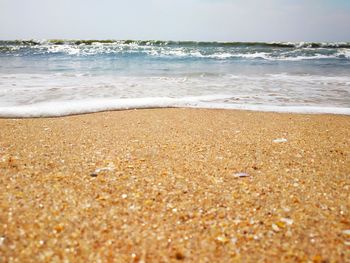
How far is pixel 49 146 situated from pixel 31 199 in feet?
4.57

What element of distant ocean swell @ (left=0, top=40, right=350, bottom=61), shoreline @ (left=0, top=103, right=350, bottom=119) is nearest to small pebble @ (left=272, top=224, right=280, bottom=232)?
shoreline @ (left=0, top=103, right=350, bottom=119)

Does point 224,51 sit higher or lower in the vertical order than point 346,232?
higher

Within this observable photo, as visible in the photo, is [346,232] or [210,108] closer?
[346,232]

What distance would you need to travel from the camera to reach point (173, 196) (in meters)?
2.32

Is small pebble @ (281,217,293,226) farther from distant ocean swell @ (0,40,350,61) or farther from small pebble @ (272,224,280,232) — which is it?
distant ocean swell @ (0,40,350,61)

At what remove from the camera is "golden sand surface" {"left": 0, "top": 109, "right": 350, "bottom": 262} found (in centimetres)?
175

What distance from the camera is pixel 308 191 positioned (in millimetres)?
2424

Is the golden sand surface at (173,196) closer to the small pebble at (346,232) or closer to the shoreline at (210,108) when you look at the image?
the small pebble at (346,232)

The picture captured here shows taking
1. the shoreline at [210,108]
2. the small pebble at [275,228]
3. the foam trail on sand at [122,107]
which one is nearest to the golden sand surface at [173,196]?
the small pebble at [275,228]

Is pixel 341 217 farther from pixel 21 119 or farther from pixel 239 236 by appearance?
pixel 21 119

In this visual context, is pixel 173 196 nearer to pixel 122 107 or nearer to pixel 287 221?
pixel 287 221

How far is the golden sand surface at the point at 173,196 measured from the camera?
1.75 meters

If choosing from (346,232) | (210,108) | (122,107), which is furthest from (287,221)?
(122,107)

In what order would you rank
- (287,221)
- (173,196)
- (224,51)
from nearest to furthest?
(287,221)
(173,196)
(224,51)
